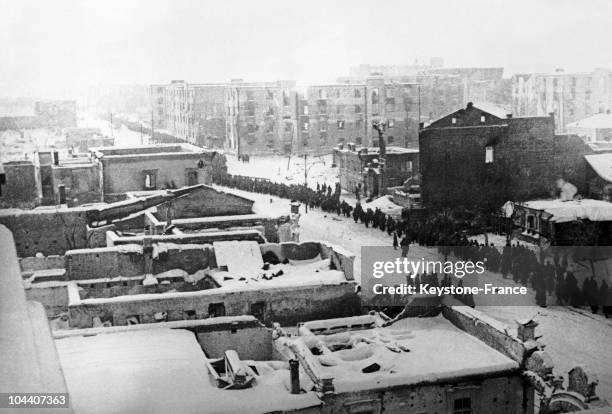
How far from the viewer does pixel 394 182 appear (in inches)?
1103

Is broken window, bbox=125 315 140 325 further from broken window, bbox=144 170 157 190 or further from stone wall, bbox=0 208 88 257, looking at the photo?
broken window, bbox=144 170 157 190

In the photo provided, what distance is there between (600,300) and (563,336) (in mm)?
1739

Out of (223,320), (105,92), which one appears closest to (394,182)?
(105,92)

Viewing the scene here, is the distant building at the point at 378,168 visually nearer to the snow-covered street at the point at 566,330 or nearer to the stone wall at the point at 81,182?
the snow-covered street at the point at 566,330

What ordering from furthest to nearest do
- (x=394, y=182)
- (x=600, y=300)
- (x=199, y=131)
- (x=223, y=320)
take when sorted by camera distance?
(x=199, y=131) → (x=394, y=182) → (x=600, y=300) → (x=223, y=320)

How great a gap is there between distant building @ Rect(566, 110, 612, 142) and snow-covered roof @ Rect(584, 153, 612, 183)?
961 centimetres

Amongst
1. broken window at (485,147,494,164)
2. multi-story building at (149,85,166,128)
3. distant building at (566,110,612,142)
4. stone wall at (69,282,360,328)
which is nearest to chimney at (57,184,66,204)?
stone wall at (69,282,360,328)

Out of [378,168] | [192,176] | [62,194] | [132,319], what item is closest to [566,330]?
[132,319]

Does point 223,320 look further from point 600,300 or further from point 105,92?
point 105,92

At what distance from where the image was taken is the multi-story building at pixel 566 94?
32438mm

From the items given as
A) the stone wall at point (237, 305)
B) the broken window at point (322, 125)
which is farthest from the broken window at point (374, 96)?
the stone wall at point (237, 305)

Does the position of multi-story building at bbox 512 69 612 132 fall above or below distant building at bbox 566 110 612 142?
above

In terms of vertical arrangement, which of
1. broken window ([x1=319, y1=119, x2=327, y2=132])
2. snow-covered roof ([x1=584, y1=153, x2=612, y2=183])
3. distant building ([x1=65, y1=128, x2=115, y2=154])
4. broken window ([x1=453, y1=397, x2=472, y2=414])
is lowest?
broken window ([x1=453, y1=397, x2=472, y2=414])

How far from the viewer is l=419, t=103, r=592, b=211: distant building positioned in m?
21.8
